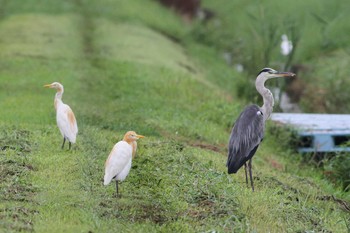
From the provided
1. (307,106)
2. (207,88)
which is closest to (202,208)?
Result: (207,88)

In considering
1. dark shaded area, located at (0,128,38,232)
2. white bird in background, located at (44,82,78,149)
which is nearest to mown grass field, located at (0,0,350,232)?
dark shaded area, located at (0,128,38,232)

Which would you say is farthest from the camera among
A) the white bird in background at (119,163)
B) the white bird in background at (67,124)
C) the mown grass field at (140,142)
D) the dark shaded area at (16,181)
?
the white bird in background at (67,124)

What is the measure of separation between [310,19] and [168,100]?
1450cm

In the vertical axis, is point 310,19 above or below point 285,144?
→ above

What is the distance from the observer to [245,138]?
35.3ft

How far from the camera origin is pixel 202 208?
30.4 ft

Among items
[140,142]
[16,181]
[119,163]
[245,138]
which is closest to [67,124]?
[140,142]

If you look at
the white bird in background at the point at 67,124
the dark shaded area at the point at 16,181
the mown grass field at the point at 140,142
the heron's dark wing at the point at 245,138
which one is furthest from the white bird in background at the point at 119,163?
the white bird in background at the point at 67,124

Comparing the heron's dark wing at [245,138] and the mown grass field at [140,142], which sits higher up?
the heron's dark wing at [245,138]

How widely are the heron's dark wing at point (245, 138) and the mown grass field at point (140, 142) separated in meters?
0.33

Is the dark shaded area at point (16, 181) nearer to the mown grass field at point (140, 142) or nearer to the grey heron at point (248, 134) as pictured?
the mown grass field at point (140, 142)

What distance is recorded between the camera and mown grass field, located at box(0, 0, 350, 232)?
8.87 m

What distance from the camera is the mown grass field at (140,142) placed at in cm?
887

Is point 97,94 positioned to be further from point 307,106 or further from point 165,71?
point 307,106
